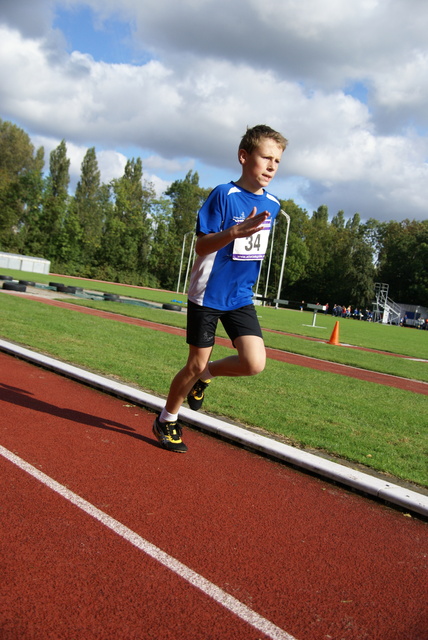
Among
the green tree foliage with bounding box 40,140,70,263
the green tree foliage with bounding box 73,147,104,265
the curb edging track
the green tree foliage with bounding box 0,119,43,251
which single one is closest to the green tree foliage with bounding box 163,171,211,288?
the green tree foliage with bounding box 73,147,104,265

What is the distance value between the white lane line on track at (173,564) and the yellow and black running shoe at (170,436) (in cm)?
110

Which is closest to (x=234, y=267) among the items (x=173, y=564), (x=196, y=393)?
(x=196, y=393)

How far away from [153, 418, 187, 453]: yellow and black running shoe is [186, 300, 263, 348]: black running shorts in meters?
0.75

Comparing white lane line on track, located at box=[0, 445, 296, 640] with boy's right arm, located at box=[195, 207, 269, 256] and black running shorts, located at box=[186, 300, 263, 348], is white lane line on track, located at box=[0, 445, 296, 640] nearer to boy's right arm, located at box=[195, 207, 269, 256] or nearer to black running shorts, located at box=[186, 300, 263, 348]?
black running shorts, located at box=[186, 300, 263, 348]

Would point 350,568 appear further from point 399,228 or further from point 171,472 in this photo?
point 399,228

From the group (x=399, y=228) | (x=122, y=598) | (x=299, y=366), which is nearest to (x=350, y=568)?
(x=122, y=598)

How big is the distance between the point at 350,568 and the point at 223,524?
0.75m

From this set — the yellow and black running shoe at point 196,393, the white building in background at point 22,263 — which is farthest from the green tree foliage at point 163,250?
the yellow and black running shoe at point 196,393

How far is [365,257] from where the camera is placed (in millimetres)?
83625

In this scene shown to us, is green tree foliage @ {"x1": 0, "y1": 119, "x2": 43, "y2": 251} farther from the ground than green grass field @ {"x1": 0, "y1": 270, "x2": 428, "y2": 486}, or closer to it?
farther from the ground

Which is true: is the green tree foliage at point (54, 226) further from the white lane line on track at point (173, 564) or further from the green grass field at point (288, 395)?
the white lane line on track at point (173, 564)

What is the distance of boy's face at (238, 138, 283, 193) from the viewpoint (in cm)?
413

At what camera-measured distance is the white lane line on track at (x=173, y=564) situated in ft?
7.70

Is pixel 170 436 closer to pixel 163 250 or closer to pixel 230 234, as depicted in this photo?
pixel 230 234
